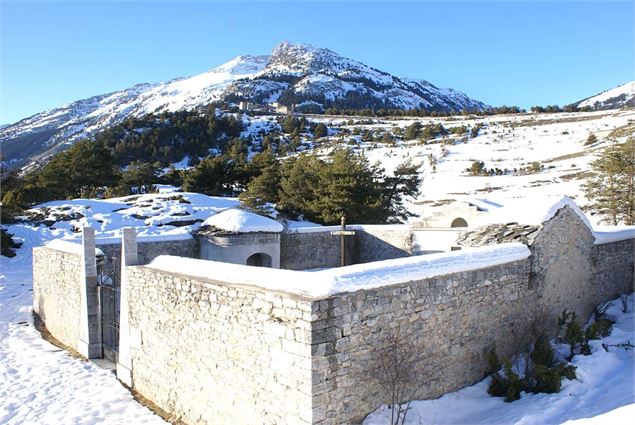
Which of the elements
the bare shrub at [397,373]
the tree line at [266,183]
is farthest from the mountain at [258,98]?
the bare shrub at [397,373]

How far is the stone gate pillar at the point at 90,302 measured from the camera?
10117 millimetres

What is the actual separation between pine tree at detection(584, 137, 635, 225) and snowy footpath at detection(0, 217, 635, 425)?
12.0 meters

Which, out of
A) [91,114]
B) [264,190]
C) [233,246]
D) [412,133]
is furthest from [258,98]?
[233,246]

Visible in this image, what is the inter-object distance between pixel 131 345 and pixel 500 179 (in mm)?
30443

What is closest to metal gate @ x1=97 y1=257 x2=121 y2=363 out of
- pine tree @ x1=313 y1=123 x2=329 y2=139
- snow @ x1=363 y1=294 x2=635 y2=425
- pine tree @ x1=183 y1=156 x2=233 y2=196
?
snow @ x1=363 y1=294 x2=635 y2=425

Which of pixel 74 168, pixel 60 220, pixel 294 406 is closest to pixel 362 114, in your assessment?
pixel 74 168

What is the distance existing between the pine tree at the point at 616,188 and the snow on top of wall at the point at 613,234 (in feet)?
35.0

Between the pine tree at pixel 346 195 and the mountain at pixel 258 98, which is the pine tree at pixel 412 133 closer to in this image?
the pine tree at pixel 346 195

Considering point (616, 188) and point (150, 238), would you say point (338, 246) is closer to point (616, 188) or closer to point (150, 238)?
point (150, 238)

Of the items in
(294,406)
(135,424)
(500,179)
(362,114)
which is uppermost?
(362,114)

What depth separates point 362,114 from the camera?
8894 cm

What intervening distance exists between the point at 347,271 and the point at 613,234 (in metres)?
9.20

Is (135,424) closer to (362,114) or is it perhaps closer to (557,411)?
(557,411)

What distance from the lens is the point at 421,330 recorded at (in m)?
6.16
